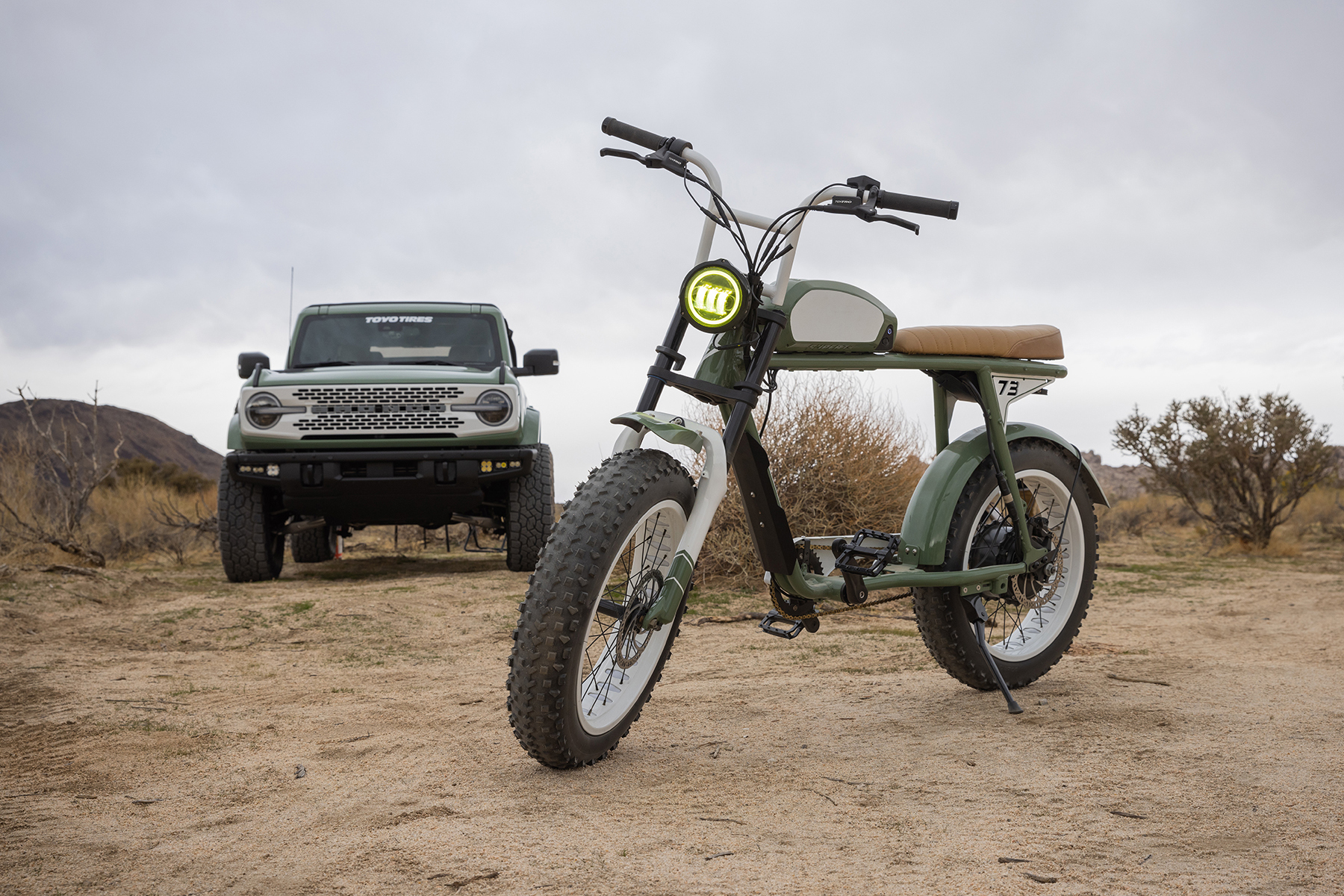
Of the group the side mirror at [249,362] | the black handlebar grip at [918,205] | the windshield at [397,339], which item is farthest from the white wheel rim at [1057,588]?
the side mirror at [249,362]

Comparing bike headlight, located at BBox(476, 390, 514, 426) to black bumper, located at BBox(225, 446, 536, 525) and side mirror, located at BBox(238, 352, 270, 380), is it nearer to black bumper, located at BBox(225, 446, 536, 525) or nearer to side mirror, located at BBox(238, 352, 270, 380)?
black bumper, located at BBox(225, 446, 536, 525)

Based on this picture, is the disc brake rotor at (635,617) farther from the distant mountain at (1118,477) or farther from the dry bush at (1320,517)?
the distant mountain at (1118,477)

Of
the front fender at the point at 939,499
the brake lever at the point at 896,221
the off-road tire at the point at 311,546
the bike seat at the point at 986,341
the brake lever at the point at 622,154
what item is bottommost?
the off-road tire at the point at 311,546

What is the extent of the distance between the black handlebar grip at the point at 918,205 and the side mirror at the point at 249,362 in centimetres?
663

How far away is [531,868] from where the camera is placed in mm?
2027

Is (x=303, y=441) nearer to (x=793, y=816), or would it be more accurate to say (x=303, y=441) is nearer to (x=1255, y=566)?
(x=793, y=816)

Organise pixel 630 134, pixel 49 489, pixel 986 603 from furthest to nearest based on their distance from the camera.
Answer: pixel 49 489, pixel 986 603, pixel 630 134

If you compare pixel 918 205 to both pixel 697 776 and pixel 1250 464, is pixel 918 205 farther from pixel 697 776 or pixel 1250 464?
pixel 1250 464

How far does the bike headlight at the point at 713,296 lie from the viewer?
2.71 m

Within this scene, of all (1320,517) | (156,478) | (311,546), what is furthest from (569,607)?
(156,478)

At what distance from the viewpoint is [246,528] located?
7.79 metres

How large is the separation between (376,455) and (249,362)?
1.76m

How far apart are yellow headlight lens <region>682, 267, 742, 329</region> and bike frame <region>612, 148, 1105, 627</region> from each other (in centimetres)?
12

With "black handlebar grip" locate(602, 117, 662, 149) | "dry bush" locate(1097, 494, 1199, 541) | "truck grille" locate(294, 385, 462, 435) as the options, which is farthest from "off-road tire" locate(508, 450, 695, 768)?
"dry bush" locate(1097, 494, 1199, 541)
